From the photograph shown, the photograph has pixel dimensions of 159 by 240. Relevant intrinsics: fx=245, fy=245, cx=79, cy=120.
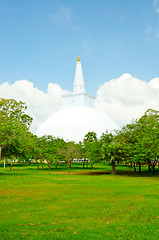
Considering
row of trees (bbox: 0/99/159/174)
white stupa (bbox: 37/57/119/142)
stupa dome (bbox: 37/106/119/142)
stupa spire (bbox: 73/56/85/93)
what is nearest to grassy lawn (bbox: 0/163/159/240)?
row of trees (bbox: 0/99/159/174)

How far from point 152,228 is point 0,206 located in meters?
8.57

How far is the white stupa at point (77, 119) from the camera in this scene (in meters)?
86.8

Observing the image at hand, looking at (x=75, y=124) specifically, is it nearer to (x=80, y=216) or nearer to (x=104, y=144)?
(x=104, y=144)

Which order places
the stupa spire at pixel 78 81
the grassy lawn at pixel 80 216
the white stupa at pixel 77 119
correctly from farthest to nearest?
1. the stupa spire at pixel 78 81
2. the white stupa at pixel 77 119
3. the grassy lawn at pixel 80 216

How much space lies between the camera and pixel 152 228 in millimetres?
10258

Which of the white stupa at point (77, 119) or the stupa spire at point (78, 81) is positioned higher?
the stupa spire at point (78, 81)

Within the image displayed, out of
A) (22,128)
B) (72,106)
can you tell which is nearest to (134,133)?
(22,128)

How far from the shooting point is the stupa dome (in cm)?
8612

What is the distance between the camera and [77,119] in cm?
8969

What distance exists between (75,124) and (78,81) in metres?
17.1

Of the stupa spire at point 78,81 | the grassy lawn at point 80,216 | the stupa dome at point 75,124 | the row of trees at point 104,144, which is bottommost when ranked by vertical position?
the grassy lawn at point 80,216

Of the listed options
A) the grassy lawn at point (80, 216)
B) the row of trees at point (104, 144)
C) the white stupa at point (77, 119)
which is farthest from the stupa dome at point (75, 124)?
the grassy lawn at point (80, 216)

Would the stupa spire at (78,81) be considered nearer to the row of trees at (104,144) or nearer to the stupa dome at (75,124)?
the stupa dome at (75,124)

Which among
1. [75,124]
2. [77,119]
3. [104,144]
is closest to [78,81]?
[77,119]
